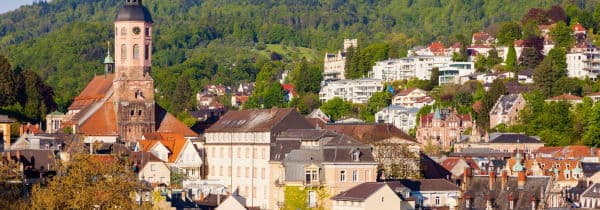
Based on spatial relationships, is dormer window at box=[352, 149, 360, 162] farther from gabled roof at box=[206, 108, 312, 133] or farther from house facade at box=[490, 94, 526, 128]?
house facade at box=[490, 94, 526, 128]

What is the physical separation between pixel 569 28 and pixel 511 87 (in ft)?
69.7

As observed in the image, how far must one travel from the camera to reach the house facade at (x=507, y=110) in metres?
156

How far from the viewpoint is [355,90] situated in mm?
193375

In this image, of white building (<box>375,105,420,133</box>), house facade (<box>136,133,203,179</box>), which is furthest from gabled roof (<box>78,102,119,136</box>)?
→ white building (<box>375,105,420,133</box>)

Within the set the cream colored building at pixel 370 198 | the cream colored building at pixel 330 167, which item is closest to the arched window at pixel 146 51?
the cream colored building at pixel 330 167

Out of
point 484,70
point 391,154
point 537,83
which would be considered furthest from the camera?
point 484,70

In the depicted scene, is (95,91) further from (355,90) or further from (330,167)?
(355,90)

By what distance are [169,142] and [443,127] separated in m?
55.4

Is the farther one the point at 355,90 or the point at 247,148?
the point at 355,90

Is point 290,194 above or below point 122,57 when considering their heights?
below

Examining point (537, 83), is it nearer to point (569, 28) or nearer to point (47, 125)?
point (569, 28)

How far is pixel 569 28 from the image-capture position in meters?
187

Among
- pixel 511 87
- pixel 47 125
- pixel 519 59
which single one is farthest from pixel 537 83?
pixel 47 125

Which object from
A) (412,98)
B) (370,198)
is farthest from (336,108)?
(370,198)
